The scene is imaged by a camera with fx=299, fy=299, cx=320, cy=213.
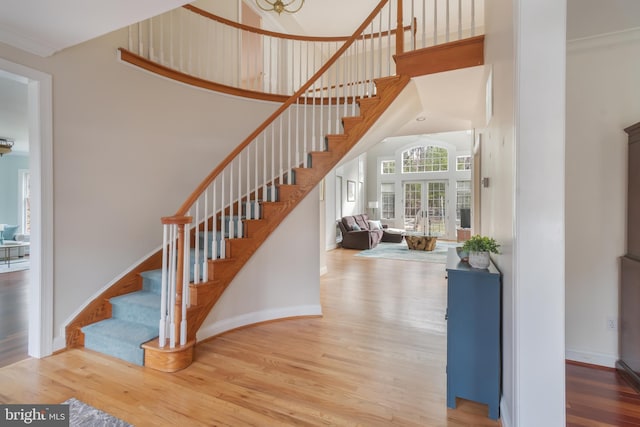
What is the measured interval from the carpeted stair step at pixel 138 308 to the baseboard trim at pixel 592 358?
12.1ft

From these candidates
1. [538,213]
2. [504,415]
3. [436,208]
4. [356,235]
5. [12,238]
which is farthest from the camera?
[436,208]

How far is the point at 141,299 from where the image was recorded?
2.90 meters

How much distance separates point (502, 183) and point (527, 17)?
0.92 m

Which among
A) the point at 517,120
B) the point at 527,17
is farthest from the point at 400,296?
the point at 527,17

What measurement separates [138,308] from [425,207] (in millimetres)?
10175

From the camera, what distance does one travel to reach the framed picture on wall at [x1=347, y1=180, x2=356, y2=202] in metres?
10.2

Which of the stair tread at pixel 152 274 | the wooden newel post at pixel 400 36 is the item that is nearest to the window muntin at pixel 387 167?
the wooden newel post at pixel 400 36

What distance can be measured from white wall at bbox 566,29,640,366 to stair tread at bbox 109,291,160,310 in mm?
3741

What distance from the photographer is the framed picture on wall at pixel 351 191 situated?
1016 cm

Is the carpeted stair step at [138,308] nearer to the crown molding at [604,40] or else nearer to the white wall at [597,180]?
the white wall at [597,180]

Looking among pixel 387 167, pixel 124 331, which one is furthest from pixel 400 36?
pixel 387 167

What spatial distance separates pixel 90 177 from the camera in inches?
112

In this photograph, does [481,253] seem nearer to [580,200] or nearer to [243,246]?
[580,200]

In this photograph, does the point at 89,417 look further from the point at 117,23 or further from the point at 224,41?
the point at 224,41
